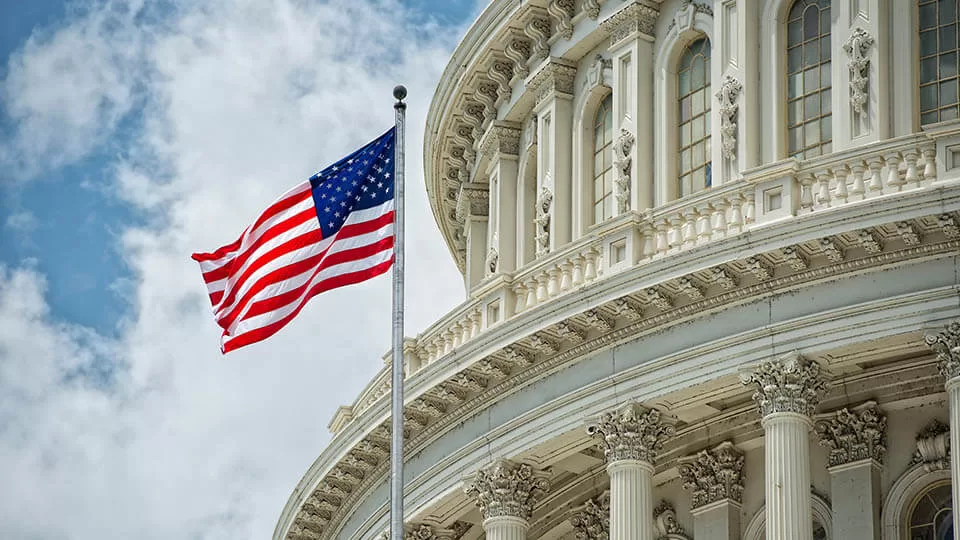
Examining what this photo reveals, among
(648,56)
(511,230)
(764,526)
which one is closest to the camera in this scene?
(764,526)

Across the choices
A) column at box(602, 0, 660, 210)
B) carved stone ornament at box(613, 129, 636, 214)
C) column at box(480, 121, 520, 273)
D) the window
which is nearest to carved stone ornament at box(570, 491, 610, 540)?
carved stone ornament at box(613, 129, 636, 214)

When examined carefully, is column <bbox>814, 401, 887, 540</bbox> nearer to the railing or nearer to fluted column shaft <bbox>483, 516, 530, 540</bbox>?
the railing

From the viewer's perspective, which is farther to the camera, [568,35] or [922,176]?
[568,35]

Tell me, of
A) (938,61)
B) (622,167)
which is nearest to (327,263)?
(622,167)

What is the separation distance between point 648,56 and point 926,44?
21.1 feet

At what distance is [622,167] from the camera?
4812 centimetres

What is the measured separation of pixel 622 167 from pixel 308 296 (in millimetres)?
10477

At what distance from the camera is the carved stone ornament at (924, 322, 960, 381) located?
38.3 m

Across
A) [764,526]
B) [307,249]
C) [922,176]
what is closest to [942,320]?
[922,176]

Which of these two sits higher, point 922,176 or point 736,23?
point 736,23

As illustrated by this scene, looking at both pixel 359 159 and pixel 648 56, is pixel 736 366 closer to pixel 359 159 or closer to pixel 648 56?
pixel 359 159

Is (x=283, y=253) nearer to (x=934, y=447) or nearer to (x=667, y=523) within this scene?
(x=667, y=523)

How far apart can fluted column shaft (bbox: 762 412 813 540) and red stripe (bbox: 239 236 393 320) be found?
671cm

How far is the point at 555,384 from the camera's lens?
146 ft
